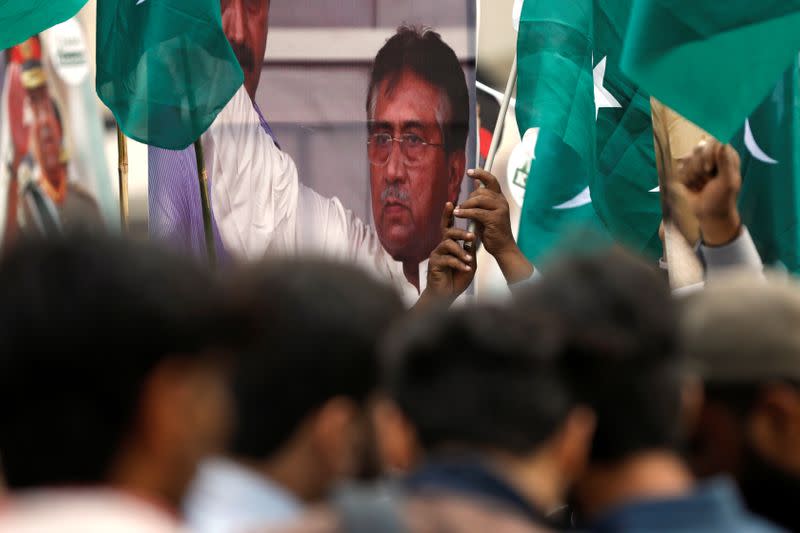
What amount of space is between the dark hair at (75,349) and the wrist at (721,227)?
2521mm

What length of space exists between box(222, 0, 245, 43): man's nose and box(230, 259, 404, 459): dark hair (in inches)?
172

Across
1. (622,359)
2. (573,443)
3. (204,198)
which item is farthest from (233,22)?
(573,443)

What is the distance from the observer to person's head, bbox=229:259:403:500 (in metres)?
2.14

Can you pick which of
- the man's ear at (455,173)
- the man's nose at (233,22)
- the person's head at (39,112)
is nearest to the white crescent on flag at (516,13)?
the man's ear at (455,173)

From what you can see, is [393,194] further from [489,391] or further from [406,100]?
[489,391]

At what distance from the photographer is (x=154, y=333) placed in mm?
1930

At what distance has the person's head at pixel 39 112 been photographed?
303 inches

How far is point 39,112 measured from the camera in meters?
7.74

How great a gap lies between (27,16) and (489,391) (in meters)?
4.59

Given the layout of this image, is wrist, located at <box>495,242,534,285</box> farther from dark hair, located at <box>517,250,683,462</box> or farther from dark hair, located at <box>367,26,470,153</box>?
dark hair, located at <box>517,250,683,462</box>

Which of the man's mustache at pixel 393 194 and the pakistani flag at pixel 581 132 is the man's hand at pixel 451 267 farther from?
the man's mustache at pixel 393 194

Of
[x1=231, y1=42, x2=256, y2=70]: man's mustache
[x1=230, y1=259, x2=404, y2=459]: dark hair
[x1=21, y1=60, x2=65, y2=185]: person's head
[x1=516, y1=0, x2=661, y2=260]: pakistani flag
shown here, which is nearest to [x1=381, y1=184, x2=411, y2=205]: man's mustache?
[x1=516, y1=0, x2=661, y2=260]: pakistani flag

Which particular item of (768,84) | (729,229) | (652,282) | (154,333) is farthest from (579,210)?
(154,333)

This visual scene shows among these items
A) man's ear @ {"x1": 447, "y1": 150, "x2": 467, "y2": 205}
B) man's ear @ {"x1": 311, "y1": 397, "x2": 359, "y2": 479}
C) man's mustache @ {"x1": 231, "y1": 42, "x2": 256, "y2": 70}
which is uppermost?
man's mustache @ {"x1": 231, "y1": 42, "x2": 256, "y2": 70}
